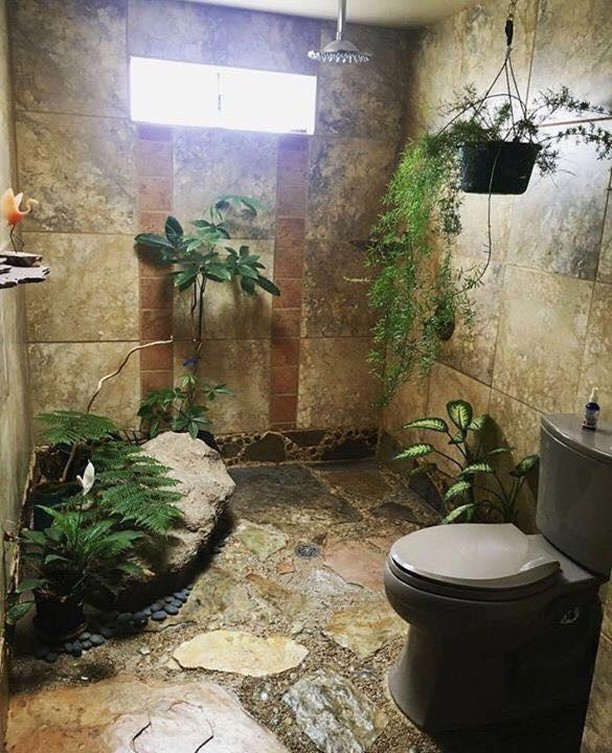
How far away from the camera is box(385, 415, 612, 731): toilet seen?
1769 mm

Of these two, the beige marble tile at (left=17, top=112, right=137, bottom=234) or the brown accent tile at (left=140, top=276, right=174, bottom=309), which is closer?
the beige marble tile at (left=17, top=112, right=137, bottom=234)

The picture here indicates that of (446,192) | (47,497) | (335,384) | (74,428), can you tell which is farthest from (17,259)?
(335,384)

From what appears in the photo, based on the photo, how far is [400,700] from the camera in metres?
1.94

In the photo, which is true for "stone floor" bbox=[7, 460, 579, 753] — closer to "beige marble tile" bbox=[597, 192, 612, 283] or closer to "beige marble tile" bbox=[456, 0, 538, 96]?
"beige marble tile" bbox=[597, 192, 612, 283]

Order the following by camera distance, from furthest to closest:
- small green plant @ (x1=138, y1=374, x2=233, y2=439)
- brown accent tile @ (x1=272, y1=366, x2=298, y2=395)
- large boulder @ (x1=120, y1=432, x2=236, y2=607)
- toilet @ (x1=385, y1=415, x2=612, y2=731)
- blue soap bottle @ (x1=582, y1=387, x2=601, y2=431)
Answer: brown accent tile @ (x1=272, y1=366, x2=298, y2=395), small green plant @ (x1=138, y1=374, x2=233, y2=439), large boulder @ (x1=120, y1=432, x2=236, y2=607), blue soap bottle @ (x1=582, y1=387, x2=601, y2=431), toilet @ (x1=385, y1=415, x2=612, y2=731)

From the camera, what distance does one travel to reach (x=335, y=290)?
3473 millimetres

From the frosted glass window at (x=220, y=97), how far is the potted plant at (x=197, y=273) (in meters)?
0.40

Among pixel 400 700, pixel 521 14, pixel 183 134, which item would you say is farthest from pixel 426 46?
pixel 400 700

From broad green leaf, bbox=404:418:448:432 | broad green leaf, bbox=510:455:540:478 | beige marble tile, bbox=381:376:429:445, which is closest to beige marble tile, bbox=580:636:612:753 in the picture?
broad green leaf, bbox=510:455:540:478

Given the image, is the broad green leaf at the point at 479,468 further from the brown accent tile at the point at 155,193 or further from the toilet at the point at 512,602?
the brown accent tile at the point at 155,193

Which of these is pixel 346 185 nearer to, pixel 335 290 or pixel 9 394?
pixel 335 290

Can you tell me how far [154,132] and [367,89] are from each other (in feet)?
3.55

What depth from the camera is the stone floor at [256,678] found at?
5.87 feet

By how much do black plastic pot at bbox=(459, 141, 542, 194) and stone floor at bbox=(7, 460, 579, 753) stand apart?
5.04 ft
